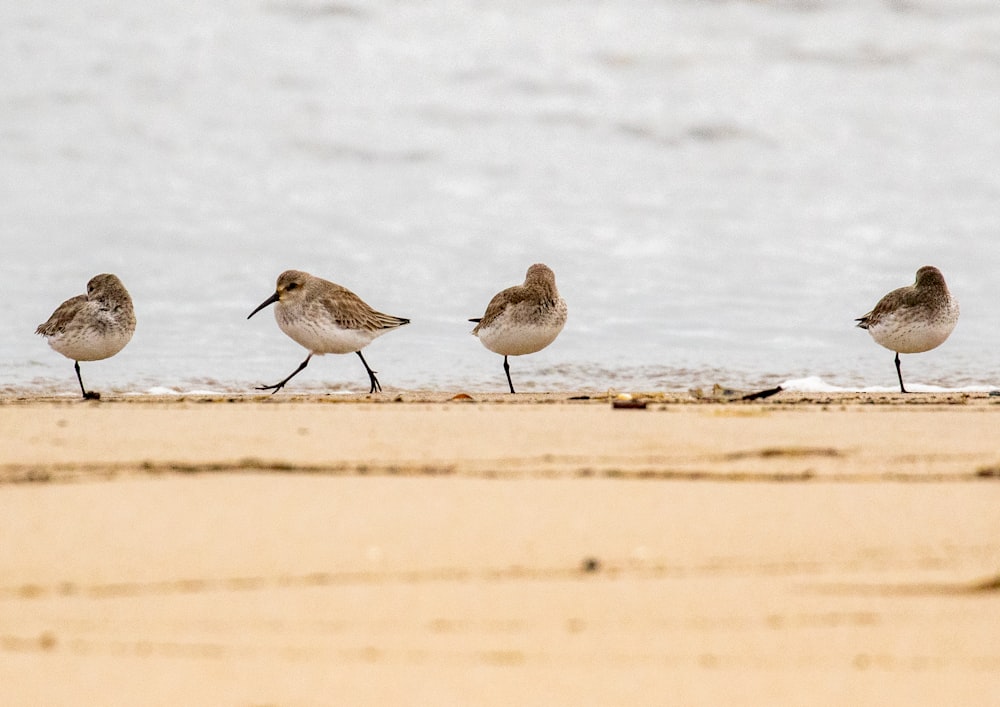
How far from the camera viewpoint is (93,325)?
8.18 meters

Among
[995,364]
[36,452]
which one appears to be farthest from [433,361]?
[36,452]

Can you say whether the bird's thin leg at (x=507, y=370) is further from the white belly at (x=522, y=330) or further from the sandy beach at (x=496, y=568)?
the sandy beach at (x=496, y=568)

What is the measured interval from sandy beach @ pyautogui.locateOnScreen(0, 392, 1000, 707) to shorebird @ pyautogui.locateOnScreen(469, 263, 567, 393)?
423 centimetres

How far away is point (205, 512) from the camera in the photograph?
347cm

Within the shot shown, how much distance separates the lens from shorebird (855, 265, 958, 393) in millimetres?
8789

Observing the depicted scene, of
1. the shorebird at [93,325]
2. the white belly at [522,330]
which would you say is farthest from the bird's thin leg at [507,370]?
the shorebird at [93,325]

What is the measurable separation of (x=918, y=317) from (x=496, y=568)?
6.42 metres

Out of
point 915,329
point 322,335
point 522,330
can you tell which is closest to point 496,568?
point 322,335

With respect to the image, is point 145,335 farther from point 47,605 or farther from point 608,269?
point 47,605

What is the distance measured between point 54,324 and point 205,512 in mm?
5318

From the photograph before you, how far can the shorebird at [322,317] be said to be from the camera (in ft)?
28.2

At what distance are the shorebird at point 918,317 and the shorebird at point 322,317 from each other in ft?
11.3

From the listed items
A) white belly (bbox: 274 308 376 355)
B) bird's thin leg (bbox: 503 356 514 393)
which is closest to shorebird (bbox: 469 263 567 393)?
bird's thin leg (bbox: 503 356 514 393)

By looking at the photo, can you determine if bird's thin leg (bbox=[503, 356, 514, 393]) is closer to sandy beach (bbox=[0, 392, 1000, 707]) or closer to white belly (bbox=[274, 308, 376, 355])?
white belly (bbox=[274, 308, 376, 355])
